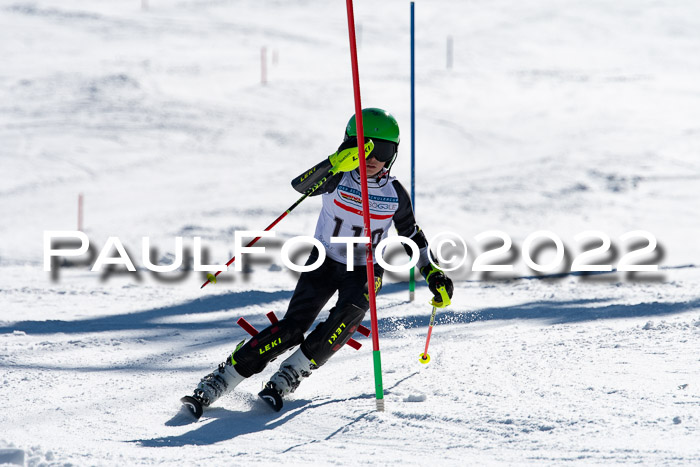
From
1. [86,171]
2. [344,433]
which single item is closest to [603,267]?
[344,433]

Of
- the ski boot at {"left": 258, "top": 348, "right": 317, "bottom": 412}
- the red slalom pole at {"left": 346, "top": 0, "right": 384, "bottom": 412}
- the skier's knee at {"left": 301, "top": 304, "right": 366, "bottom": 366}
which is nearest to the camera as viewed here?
the red slalom pole at {"left": 346, "top": 0, "right": 384, "bottom": 412}

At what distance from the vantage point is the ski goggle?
4.50 meters

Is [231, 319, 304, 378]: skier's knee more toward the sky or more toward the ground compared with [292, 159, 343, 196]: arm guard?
more toward the ground

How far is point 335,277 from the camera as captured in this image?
15.1 ft

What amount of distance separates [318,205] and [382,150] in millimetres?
9598

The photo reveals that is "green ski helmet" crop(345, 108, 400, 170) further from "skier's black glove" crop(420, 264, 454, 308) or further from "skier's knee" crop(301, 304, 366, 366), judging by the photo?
"skier's knee" crop(301, 304, 366, 366)

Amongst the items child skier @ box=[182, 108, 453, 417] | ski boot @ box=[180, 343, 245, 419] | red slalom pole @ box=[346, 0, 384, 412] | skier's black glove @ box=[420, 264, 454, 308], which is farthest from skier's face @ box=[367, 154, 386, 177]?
ski boot @ box=[180, 343, 245, 419]

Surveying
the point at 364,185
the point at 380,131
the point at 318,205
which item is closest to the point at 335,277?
the point at 364,185

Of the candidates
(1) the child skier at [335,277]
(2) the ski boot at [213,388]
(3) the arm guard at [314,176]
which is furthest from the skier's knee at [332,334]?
(3) the arm guard at [314,176]

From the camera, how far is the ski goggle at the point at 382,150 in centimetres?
450

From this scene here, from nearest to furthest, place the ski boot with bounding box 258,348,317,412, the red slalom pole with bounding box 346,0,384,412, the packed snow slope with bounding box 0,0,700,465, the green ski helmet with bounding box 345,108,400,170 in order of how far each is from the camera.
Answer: the packed snow slope with bounding box 0,0,700,465 < the red slalom pole with bounding box 346,0,384,412 < the ski boot with bounding box 258,348,317,412 < the green ski helmet with bounding box 345,108,400,170

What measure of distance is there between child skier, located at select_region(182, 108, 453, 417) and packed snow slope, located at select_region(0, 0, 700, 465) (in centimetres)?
18

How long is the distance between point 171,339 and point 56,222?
810 centimetres

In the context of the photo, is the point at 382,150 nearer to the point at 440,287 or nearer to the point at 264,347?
the point at 440,287
